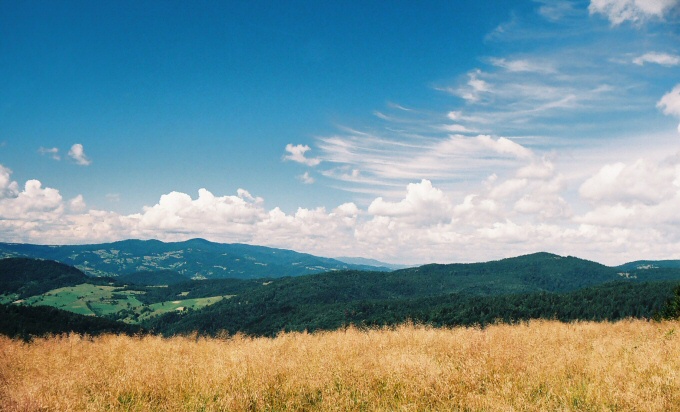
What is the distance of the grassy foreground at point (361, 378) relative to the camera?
651 centimetres

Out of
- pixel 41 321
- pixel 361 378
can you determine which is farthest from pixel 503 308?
pixel 361 378

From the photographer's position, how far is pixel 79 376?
8.58 meters

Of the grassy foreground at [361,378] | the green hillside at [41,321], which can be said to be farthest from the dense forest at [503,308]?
the grassy foreground at [361,378]

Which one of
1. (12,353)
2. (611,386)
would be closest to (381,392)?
(611,386)

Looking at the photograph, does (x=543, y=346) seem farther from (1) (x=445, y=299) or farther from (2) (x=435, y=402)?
(1) (x=445, y=299)

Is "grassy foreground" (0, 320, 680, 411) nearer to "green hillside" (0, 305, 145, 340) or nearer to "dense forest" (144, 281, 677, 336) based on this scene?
"green hillside" (0, 305, 145, 340)

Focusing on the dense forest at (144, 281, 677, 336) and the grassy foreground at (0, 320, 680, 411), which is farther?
the dense forest at (144, 281, 677, 336)

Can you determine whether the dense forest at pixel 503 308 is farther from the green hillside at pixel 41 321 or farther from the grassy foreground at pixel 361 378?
the grassy foreground at pixel 361 378

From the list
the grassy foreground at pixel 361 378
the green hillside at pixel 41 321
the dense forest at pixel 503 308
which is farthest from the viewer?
the dense forest at pixel 503 308

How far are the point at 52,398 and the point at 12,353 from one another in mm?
6353

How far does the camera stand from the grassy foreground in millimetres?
6512

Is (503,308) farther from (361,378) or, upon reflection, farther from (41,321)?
(361,378)

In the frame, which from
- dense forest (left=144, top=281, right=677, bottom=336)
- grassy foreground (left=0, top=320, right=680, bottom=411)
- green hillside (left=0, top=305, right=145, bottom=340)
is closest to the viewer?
grassy foreground (left=0, top=320, right=680, bottom=411)

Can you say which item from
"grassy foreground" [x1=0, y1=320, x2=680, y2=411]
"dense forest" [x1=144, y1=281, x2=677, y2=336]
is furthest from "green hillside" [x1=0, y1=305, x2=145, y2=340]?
"grassy foreground" [x1=0, y1=320, x2=680, y2=411]
